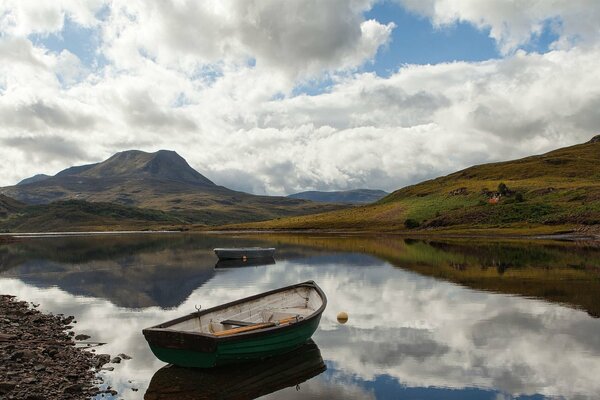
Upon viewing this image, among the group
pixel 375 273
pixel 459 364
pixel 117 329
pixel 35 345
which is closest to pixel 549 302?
pixel 459 364

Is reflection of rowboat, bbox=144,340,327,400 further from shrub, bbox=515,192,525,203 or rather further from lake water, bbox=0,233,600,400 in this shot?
shrub, bbox=515,192,525,203

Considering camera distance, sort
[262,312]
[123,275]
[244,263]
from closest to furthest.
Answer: [262,312] < [123,275] < [244,263]

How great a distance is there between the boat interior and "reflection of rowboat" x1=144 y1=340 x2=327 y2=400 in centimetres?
224

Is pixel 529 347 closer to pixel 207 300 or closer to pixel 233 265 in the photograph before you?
pixel 207 300

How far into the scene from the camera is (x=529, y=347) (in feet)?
89.2

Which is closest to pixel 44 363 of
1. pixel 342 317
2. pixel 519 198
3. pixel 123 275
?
pixel 342 317

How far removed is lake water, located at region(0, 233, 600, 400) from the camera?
21.9m

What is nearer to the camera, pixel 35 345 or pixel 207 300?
Result: pixel 35 345

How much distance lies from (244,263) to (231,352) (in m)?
55.9

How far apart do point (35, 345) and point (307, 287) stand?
17.5 metres

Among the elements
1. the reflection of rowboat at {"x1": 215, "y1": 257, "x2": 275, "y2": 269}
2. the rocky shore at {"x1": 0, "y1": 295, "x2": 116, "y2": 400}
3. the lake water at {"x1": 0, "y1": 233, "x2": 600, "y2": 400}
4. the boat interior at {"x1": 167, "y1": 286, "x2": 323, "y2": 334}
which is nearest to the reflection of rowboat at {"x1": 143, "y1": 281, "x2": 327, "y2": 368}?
the boat interior at {"x1": 167, "y1": 286, "x2": 323, "y2": 334}

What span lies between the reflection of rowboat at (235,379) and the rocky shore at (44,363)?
2.61 metres

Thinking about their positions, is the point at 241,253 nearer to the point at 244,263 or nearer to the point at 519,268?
the point at 244,263

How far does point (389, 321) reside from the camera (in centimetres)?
3422
